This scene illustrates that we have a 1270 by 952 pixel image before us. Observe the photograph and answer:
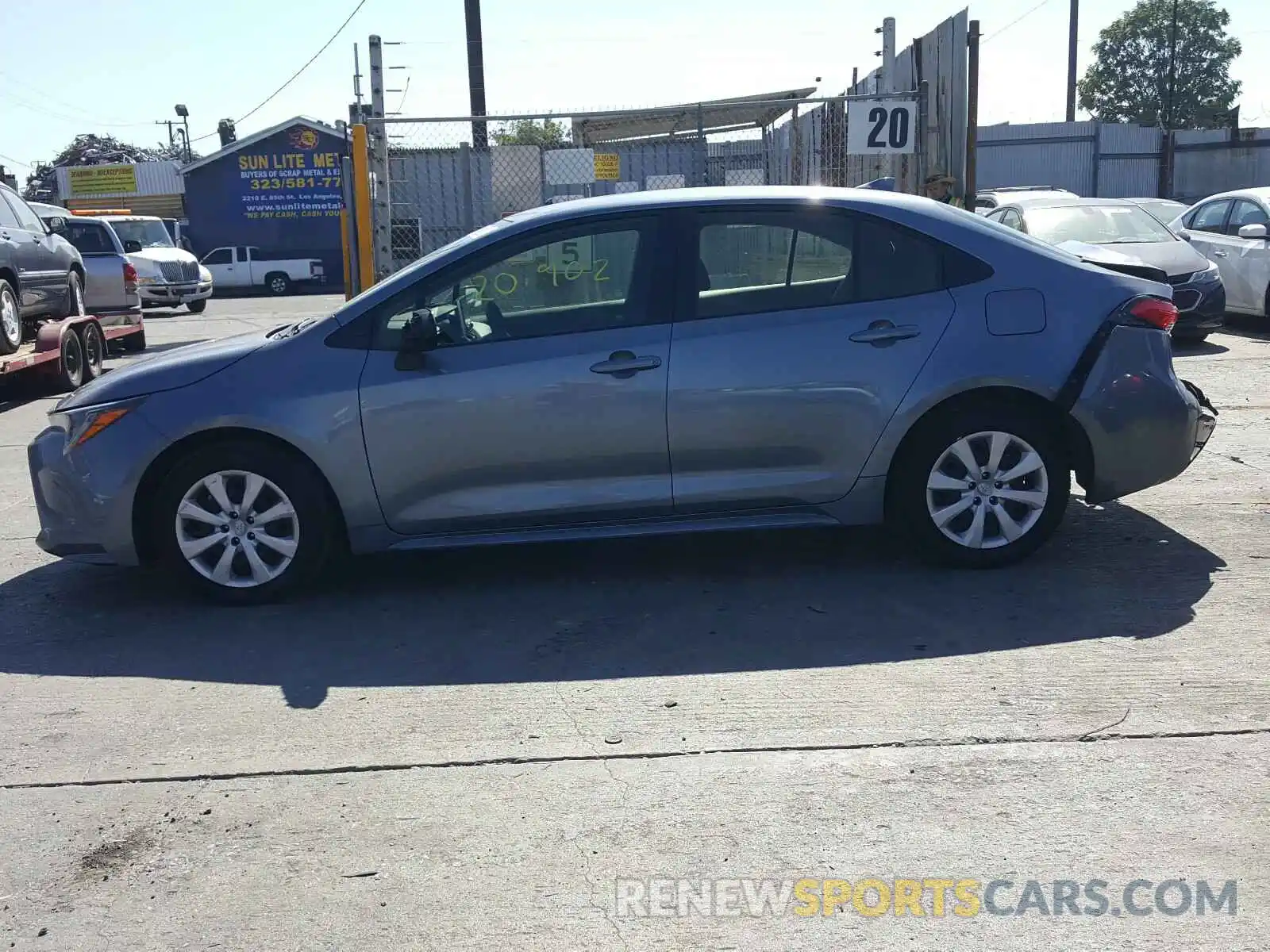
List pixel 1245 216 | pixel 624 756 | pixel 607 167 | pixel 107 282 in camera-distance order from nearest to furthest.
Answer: pixel 624 756, pixel 607 167, pixel 1245 216, pixel 107 282

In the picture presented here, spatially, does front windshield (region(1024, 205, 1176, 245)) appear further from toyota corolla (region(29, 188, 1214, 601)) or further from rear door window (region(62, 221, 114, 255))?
rear door window (region(62, 221, 114, 255))

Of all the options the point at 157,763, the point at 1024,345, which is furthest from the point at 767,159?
the point at 157,763

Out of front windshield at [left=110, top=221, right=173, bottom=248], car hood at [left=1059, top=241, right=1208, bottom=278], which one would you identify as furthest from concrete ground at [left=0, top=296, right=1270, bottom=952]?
front windshield at [left=110, top=221, right=173, bottom=248]

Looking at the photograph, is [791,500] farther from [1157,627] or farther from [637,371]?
[1157,627]

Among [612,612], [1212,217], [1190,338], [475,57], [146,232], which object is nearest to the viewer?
[612,612]

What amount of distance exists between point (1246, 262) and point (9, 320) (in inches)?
517

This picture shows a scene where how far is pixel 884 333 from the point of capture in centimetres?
544

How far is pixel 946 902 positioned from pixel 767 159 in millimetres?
11165

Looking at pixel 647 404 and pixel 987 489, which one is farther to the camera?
pixel 987 489

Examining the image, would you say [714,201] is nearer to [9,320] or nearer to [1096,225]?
[9,320]

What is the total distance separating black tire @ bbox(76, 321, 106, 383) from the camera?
14234mm

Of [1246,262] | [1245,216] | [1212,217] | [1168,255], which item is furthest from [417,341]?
[1212,217]

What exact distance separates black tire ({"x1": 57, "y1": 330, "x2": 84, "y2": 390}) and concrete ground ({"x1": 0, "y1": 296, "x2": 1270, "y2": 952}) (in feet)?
26.3

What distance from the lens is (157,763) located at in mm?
4004
